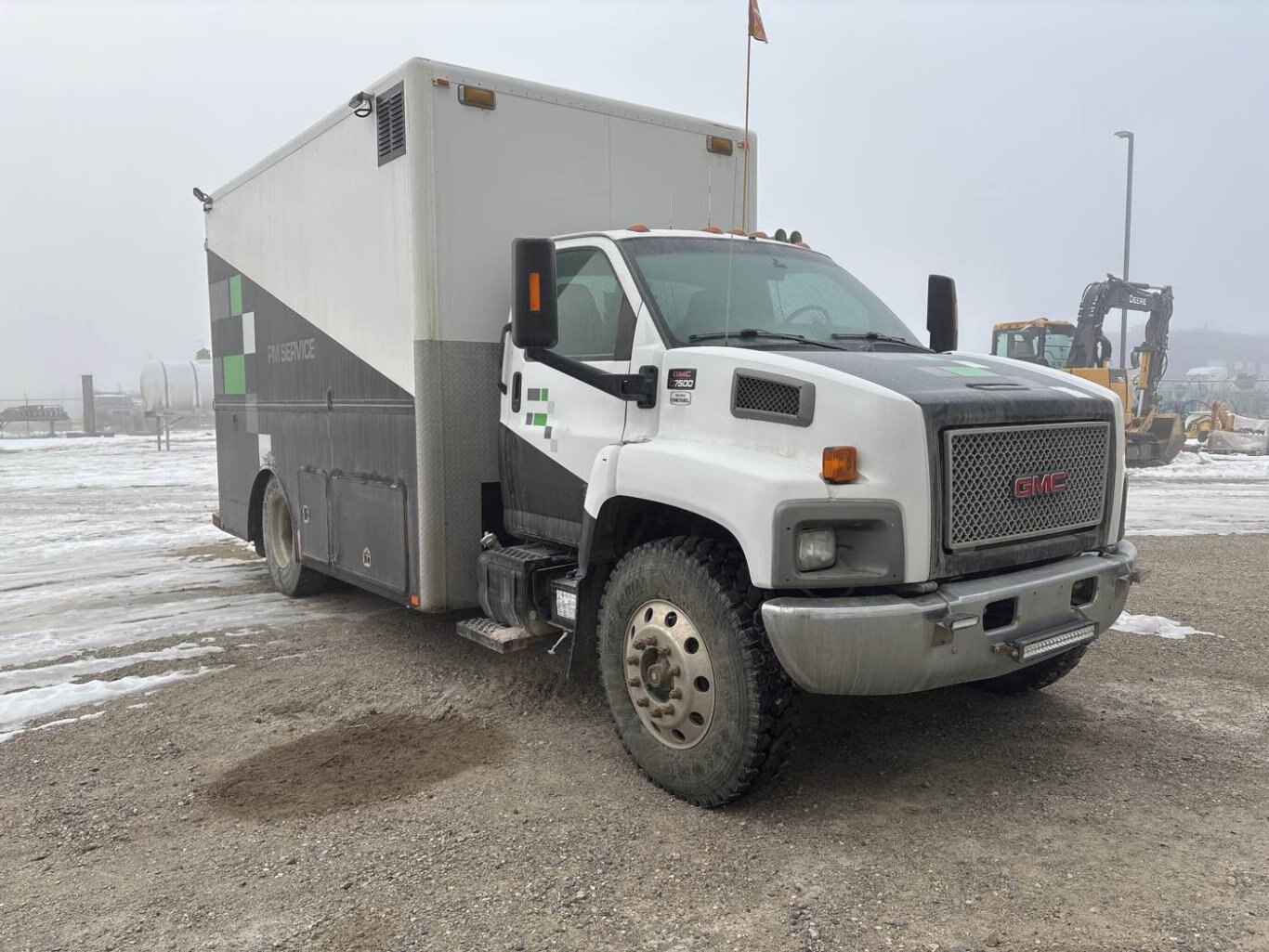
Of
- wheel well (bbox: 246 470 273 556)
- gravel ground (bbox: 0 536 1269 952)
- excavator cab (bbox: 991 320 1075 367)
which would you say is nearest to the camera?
gravel ground (bbox: 0 536 1269 952)

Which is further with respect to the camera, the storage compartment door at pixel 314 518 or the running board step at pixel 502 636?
the storage compartment door at pixel 314 518

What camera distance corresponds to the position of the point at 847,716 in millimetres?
4883

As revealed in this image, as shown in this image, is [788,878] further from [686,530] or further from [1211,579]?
[1211,579]

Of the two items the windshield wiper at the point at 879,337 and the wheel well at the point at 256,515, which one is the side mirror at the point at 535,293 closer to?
the windshield wiper at the point at 879,337

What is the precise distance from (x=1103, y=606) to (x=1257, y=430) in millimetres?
26718

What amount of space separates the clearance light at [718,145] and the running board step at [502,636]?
332 cm

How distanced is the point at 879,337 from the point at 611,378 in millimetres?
1341

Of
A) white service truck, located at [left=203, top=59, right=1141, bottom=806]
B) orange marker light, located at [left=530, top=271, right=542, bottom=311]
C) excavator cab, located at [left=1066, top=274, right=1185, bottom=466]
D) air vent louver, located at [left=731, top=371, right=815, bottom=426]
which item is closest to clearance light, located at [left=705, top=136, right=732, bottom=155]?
white service truck, located at [left=203, top=59, right=1141, bottom=806]

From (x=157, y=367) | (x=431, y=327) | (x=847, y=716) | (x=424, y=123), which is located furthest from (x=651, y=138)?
(x=157, y=367)

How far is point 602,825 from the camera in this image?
3.73 metres

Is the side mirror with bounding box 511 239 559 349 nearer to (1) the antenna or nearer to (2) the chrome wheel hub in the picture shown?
(2) the chrome wheel hub

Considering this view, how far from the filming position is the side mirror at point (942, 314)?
218 inches

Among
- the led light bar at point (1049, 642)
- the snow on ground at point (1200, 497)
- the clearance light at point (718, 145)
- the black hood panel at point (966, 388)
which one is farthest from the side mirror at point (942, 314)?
the snow on ground at point (1200, 497)

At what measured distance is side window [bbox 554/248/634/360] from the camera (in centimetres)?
450
